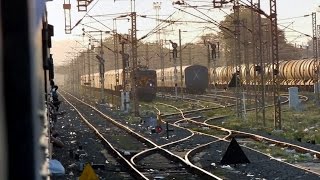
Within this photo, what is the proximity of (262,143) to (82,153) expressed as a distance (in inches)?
225

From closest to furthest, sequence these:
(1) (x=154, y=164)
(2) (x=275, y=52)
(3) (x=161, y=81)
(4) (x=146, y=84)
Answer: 1. (1) (x=154, y=164)
2. (2) (x=275, y=52)
3. (4) (x=146, y=84)
4. (3) (x=161, y=81)

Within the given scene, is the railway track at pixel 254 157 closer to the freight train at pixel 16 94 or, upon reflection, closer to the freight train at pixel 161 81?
the freight train at pixel 16 94

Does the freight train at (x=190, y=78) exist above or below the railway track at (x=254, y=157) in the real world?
above

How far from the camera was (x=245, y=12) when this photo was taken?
94.1 meters

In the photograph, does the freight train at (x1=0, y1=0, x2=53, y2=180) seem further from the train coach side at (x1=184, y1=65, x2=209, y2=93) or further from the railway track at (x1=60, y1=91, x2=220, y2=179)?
the train coach side at (x1=184, y1=65, x2=209, y2=93)

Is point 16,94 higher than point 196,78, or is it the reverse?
point 16,94

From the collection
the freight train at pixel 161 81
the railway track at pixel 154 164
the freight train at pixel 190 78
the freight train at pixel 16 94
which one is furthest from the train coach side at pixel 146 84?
the freight train at pixel 16 94

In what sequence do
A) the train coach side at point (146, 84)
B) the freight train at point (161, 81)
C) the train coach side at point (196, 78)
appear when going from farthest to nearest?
the train coach side at point (196, 78)
the freight train at point (161, 81)
the train coach side at point (146, 84)

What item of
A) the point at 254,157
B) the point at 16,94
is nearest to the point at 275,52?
the point at 254,157

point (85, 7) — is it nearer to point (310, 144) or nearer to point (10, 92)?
point (310, 144)

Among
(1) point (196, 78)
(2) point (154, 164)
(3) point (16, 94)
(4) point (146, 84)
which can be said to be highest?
(3) point (16, 94)

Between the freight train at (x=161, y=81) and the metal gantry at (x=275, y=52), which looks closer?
the metal gantry at (x=275, y=52)

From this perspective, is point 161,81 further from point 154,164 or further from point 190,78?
point 154,164

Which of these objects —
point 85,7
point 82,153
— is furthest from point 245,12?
point 82,153
